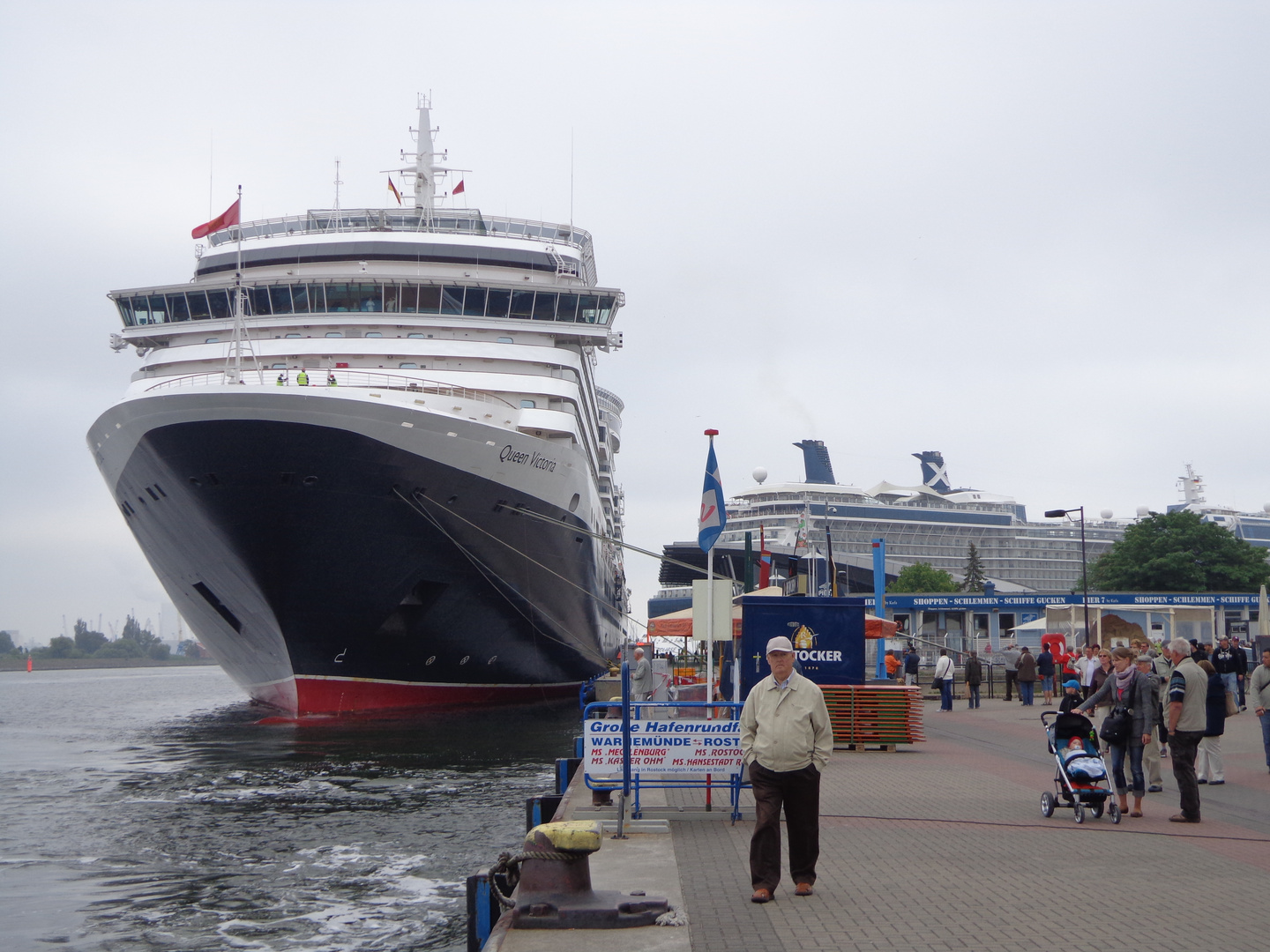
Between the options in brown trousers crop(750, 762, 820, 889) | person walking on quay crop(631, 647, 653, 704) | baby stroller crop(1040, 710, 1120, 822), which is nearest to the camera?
brown trousers crop(750, 762, 820, 889)

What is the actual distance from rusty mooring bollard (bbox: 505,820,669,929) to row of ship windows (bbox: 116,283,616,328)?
21509 millimetres

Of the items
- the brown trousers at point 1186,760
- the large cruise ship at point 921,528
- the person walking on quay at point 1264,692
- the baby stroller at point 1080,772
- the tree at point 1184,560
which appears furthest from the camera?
the large cruise ship at point 921,528

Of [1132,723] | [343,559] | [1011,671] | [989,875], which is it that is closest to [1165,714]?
[1132,723]

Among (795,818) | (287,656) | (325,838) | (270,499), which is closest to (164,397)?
(270,499)

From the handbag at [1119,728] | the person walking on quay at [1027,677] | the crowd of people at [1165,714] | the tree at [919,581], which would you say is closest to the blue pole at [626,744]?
the crowd of people at [1165,714]

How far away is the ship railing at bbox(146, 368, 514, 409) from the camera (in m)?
23.0

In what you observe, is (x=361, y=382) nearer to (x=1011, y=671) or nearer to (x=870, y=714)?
(x=870, y=714)

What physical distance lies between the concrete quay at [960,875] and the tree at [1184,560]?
58779mm

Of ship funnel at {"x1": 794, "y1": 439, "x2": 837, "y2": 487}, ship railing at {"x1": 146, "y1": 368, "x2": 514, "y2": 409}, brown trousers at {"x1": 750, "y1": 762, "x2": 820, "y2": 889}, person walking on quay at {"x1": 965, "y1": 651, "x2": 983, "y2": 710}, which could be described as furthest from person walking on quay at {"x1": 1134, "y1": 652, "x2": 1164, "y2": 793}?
ship funnel at {"x1": 794, "y1": 439, "x2": 837, "y2": 487}

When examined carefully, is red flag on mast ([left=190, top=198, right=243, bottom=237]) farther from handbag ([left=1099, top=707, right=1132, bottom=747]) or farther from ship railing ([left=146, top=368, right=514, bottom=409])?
handbag ([left=1099, top=707, right=1132, bottom=747])

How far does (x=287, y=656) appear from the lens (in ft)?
76.8

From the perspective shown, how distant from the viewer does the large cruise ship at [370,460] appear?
2127cm

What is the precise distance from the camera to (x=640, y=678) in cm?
1738

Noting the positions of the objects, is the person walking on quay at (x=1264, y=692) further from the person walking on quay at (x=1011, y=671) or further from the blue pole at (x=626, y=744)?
the person walking on quay at (x=1011, y=671)
